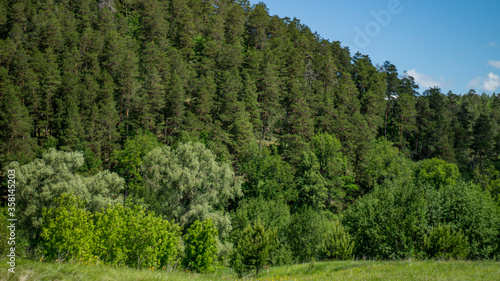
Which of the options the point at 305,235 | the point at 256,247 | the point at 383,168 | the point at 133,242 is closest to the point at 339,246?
the point at 256,247

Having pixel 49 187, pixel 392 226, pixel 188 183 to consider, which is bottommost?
pixel 392 226

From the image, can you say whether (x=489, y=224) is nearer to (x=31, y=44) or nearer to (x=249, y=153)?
(x=249, y=153)

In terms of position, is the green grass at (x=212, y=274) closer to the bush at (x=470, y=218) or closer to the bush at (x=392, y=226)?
the bush at (x=392, y=226)

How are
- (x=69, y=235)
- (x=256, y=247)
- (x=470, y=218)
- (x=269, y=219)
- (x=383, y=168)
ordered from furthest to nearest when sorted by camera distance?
1. (x=383, y=168)
2. (x=269, y=219)
3. (x=470, y=218)
4. (x=256, y=247)
5. (x=69, y=235)

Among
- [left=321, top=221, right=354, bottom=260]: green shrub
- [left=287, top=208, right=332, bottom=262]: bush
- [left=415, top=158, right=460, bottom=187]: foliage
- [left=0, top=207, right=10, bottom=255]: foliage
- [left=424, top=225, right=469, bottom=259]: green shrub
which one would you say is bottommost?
[left=287, top=208, right=332, bottom=262]: bush

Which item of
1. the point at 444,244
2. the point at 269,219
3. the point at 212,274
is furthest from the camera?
the point at 269,219

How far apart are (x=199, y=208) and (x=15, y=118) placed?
31.9 meters

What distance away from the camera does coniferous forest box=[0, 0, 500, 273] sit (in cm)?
3462

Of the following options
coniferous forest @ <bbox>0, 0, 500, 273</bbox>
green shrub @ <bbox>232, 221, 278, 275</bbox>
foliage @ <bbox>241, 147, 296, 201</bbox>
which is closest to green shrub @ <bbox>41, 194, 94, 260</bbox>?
coniferous forest @ <bbox>0, 0, 500, 273</bbox>

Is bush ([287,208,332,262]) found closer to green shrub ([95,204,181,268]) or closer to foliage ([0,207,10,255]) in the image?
green shrub ([95,204,181,268])

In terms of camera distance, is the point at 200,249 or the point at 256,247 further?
the point at 256,247

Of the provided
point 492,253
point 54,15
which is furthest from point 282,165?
point 54,15

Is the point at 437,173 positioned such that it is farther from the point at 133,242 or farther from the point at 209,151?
the point at 133,242

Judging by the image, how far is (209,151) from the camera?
45.7 meters
